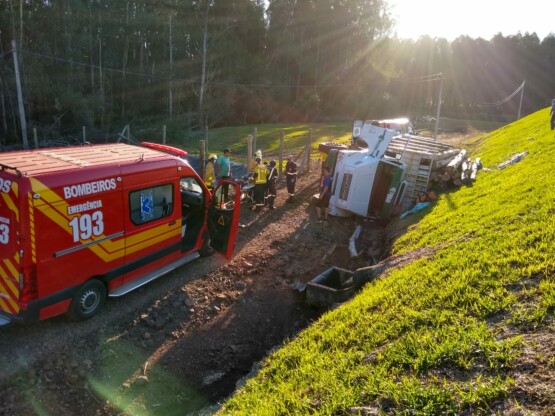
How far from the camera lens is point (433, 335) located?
4578mm

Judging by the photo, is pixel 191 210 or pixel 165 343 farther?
pixel 191 210

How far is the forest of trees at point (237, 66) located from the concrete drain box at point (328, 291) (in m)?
22.6

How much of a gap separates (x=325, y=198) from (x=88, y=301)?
26.2 ft

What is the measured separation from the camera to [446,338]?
14.5ft

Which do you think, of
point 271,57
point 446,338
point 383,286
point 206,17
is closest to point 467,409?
point 446,338

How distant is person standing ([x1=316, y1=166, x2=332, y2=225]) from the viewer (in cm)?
1296

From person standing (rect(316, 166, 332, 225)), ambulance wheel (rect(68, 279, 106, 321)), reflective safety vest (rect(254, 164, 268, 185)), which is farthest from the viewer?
person standing (rect(316, 166, 332, 225))

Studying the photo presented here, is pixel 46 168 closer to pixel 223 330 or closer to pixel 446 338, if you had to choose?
pixel 223 330

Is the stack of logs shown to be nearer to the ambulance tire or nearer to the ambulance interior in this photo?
the ambulance tire

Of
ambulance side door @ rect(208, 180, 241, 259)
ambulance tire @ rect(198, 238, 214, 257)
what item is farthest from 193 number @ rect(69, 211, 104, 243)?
ambulance tire @ rect(198, 238, 214, 257)

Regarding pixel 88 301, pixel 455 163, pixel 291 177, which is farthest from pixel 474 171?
pixel 88 301

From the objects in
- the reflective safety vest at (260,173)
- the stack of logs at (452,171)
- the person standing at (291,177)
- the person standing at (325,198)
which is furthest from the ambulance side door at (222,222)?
the stack of logs at (452,171)

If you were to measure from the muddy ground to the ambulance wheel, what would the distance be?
0.17m

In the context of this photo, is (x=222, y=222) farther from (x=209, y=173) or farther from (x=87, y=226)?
(x=209, y=173)
